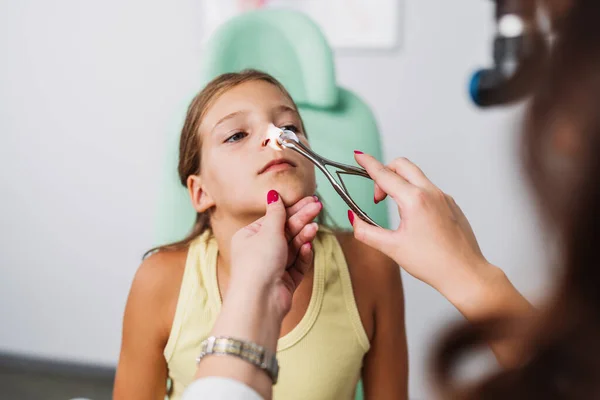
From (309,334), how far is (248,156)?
0.28 m

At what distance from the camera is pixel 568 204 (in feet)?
1.13

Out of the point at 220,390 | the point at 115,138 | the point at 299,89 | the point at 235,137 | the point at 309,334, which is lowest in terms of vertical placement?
the point at 220,390

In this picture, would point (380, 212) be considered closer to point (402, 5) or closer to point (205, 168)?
point (205, 168)

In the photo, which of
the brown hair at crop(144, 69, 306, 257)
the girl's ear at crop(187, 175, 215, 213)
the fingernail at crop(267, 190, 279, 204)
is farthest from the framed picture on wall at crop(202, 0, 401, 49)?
the fingernail at crop(267, 190, 279, 204)

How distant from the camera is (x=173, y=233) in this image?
1.05 meters

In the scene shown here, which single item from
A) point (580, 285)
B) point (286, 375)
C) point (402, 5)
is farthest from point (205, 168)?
point (402, 5)

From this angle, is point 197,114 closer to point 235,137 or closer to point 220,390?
point 235,137

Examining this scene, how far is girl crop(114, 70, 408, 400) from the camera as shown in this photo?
33.1 inches

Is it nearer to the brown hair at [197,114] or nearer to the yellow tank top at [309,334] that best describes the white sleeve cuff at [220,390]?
the yellow tank top at [309,334]

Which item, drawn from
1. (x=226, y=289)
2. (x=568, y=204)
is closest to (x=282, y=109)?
(x=226, y=289)

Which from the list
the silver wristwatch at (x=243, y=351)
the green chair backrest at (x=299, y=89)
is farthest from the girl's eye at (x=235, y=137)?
the silver wristwatch at (x=243, y=351)

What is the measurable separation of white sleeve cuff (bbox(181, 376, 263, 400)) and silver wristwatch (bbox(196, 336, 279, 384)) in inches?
0.9

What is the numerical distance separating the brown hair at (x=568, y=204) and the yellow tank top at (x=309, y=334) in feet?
1.53

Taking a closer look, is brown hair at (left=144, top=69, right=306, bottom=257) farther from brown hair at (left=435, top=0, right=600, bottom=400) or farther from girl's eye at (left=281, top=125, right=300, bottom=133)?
brown hair at (left=435, top=0, right=600, bottom=400)
